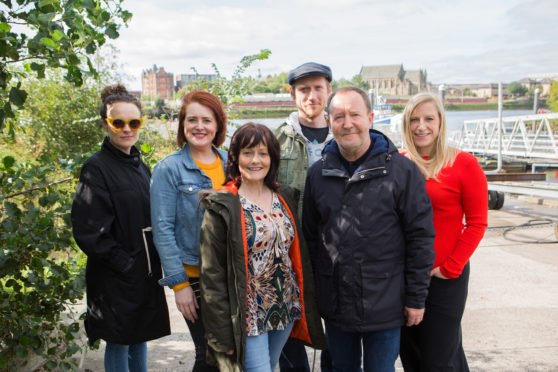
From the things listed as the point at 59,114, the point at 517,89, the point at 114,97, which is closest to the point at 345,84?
the point at 59,114

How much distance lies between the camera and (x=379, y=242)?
7.07 ft

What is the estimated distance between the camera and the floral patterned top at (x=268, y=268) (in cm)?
216

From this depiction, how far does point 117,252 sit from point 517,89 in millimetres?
154746

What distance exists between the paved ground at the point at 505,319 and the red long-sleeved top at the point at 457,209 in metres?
1.52

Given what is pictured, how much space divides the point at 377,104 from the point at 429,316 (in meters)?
39.5

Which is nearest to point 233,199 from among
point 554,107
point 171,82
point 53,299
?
point 53,299

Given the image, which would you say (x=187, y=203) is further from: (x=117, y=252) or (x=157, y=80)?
(x=157, y=80)

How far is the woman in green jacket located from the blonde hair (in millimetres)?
747

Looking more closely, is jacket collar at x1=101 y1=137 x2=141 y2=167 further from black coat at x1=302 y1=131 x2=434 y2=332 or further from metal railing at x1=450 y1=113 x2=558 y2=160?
metal railing at x1=450 y1=113 x2=558 y2=160

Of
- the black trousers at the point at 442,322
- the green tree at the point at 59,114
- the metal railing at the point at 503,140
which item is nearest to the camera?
the black trousers at the point at 442,322

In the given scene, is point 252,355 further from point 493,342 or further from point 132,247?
point 493,342

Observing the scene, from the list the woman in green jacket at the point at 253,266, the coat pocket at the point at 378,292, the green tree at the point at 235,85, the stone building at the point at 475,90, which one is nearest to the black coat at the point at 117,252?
the woman in green jacket at the point at 253,266

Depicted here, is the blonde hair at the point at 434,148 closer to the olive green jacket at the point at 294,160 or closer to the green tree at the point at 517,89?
the olive green jacket at the point at 294,160

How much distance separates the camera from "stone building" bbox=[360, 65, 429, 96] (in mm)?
123688
